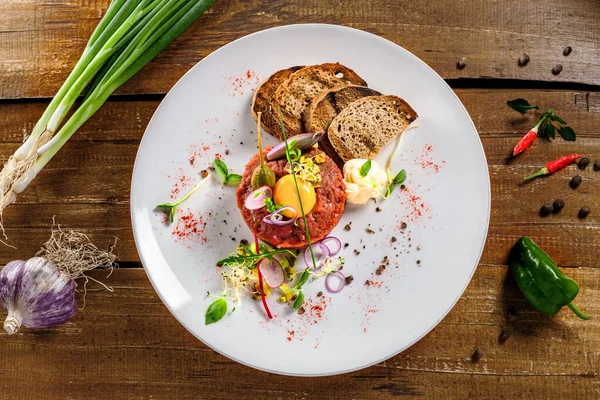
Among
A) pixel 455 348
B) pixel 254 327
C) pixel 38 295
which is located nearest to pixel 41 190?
pixel 38 295

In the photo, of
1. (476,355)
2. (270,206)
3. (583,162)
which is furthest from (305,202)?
(583,162)

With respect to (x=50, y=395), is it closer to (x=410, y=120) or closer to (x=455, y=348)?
(x=455, y=348)

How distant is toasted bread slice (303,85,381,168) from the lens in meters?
3.24

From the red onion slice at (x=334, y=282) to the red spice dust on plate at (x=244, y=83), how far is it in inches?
52.1

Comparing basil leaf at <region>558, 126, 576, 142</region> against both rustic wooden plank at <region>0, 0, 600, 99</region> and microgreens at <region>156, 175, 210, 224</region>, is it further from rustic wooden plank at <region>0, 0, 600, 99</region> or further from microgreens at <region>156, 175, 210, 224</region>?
microgreens at <region>156, 175, 210, 224</region>

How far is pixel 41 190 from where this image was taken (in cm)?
358

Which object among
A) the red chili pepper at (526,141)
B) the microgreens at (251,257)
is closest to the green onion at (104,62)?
the microgreens at (251,257)

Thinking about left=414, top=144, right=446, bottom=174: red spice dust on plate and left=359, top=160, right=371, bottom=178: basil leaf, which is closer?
left=359, top=160, right=371, bottom=178: basil leaf

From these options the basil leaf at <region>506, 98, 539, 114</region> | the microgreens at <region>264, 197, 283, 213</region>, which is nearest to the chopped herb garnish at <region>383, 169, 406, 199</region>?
the microgreens at <region>264, 197, 283, 213</region>

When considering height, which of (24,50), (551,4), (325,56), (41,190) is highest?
(551,4)

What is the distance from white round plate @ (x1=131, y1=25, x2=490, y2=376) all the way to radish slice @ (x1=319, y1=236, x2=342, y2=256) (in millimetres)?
70

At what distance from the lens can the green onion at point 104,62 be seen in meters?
3.22

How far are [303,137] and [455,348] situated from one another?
176 centimetres

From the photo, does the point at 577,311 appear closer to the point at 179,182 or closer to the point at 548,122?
the point at 548,122
